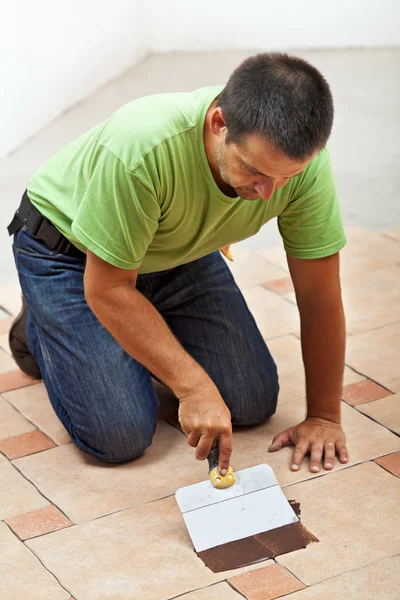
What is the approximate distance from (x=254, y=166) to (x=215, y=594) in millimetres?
817

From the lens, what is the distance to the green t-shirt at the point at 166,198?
1.78 metres

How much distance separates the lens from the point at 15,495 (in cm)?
204

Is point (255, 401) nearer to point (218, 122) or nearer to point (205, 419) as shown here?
point (205, 419)

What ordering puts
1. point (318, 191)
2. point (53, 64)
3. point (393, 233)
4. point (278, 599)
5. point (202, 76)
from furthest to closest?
point (202, 76)
point (53, 64)
point (393, 233)
point (318, 191)
point (278, 599)

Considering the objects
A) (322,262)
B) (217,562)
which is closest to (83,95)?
(322,262)

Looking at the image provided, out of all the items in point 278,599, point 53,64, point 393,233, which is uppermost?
point 53,64

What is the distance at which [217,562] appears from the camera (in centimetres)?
177

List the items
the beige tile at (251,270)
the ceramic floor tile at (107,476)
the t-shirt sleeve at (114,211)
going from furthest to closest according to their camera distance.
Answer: the beige tile at (251,270)
the ceramic floor tile at (107,476)
the t-shirt sleeve at (114,211)

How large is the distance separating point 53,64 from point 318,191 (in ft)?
11.5

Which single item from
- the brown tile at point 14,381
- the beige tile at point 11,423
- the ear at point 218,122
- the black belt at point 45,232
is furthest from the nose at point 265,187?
the brown tile at point 14,381

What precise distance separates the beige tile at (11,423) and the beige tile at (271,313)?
0.84 meters

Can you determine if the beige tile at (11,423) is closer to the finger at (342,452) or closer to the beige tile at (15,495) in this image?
the beige tile at (15,495)

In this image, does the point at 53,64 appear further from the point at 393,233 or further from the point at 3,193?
the point at 393,233

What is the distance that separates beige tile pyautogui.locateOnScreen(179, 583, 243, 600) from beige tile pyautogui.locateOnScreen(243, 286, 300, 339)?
1.23m
